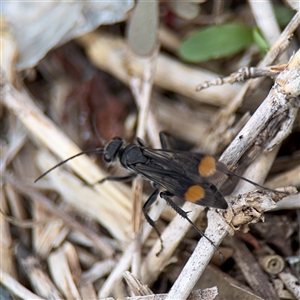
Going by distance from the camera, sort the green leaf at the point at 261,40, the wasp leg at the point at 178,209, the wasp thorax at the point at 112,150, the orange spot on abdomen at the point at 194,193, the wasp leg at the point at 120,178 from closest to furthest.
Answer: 1. the wasp leg at the point at 178,209
2. the orange spot on abdomen at the point at 194,193
3. the green leaf at the point at 261,40
4. the wasp leg at the point at 120,178
5. the wasp thorax at the point at 112,150

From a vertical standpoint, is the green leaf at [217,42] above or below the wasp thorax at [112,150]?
above

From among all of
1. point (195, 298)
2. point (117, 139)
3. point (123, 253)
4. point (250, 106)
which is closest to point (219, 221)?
point (195, 298)

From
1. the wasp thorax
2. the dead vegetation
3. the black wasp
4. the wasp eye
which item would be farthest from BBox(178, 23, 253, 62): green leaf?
the wasp eye

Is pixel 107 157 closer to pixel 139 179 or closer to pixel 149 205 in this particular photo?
pixel 139 179

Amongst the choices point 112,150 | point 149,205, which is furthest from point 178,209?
point 112,150

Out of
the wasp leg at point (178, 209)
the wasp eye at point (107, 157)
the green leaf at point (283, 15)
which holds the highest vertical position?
the green leaf at point (283, 15)

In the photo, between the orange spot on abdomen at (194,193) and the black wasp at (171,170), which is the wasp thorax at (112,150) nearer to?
the black wasp at (171,170)

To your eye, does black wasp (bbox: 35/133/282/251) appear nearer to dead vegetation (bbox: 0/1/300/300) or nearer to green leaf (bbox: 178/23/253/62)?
dead vegetation (bbox: 0/1/300/300)

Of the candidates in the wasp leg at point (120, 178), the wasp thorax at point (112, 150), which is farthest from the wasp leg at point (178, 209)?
the wasp thorax at point (112, 150)
